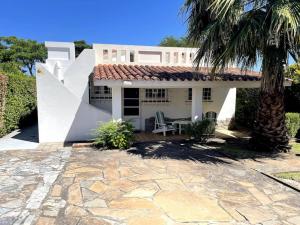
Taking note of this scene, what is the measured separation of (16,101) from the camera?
15930mm

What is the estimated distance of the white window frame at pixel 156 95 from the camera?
15352mm

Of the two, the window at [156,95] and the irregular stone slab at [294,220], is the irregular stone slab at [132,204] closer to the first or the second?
the irregular stone slab at [294,220]

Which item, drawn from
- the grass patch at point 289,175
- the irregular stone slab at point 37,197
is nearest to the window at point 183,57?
the grass patch at point 289,175

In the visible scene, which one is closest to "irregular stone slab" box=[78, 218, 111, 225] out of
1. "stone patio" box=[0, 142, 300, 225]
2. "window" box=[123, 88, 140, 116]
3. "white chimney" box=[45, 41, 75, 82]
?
"stone patio" box=[0, 142, 300, 225]

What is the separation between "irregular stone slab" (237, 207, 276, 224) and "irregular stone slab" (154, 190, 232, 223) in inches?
16.7

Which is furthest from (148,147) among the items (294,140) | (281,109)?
(294,140)

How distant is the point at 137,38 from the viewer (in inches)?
1233

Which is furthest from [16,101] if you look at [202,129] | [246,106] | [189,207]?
[246,106]

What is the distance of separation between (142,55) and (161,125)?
4.85m

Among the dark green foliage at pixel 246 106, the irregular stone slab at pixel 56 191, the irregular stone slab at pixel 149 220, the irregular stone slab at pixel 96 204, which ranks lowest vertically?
the irregular stone slab at pixel 149 220

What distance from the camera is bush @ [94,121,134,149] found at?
11172 millimetres

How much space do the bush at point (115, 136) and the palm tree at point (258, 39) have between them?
14.9 ft

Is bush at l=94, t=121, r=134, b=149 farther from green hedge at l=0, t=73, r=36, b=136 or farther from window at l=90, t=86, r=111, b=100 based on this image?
green hedge at l=0, t=73, r=36, b=136

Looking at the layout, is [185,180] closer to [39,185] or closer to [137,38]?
[39,185]
